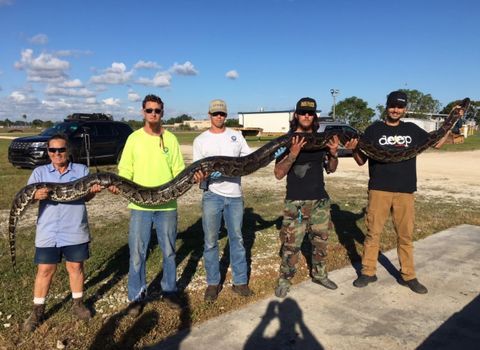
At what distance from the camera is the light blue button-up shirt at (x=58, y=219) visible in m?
4.71

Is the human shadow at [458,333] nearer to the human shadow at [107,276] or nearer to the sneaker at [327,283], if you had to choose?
the sneaker at [327,283]

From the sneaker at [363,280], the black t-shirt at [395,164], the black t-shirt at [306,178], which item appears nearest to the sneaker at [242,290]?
the black t-shirt at [306,178]

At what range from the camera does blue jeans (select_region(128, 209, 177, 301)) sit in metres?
5.04

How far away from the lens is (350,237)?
27.9 feet

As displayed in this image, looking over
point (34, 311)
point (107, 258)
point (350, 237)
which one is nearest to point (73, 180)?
point (34, 311)

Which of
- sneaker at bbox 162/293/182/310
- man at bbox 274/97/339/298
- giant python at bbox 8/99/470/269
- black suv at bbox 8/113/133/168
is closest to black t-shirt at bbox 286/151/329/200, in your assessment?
man at bbox 274/97/339/298

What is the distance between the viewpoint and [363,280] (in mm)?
5945

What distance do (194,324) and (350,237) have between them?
187 inches

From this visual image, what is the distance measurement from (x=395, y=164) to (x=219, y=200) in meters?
2.69

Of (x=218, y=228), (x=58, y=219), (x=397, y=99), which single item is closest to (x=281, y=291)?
(x=218, y=228)

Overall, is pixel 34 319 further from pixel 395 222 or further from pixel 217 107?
pixel 395 222

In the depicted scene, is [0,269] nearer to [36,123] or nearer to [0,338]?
[0,338]

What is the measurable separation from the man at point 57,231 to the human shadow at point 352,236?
432 cm

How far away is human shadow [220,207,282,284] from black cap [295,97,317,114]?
9.48ft
